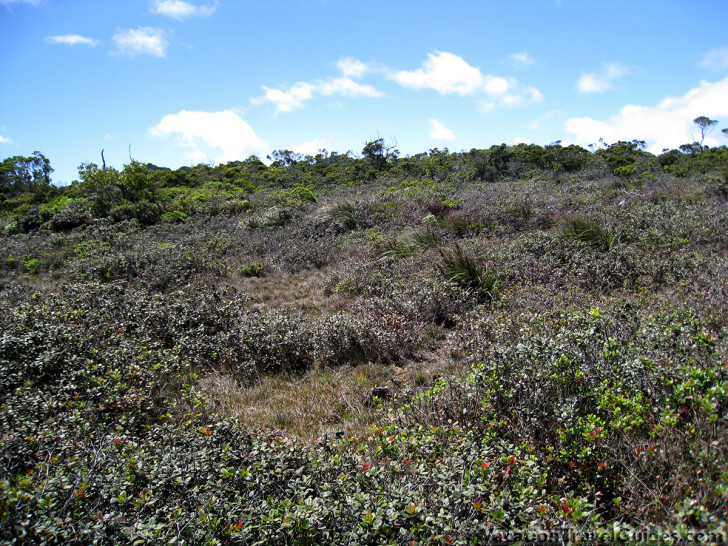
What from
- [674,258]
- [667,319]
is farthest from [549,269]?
[667,319]

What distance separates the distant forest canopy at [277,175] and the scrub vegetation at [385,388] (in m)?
6.55

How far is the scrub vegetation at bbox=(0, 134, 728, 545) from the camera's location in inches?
79.0

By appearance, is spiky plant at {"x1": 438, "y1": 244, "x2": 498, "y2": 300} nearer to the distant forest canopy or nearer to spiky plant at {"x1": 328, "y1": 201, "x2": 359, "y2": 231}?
spiky plant at {"x1": 328, "y1": 201, "x2": 359, "y2": 231}

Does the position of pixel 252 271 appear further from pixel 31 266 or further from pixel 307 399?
pixel 31 266

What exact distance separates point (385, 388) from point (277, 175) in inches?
1068

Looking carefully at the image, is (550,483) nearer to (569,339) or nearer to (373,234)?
(569,339)

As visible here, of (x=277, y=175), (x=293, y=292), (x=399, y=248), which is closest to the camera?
(x=293, y=292)

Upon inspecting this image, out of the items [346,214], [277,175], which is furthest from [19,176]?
[346,214]

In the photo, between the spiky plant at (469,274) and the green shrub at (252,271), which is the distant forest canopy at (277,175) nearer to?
the green shrub at (252,271)

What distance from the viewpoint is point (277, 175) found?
95.6 ft

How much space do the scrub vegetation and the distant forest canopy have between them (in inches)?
258

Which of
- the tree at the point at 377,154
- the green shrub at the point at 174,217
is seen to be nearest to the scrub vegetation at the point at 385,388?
the green shrub at the point at 174,217

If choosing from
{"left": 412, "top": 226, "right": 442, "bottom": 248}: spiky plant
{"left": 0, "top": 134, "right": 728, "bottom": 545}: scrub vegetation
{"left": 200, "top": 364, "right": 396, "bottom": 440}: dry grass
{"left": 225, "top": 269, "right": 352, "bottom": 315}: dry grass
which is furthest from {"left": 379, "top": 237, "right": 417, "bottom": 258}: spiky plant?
{"left": 200, "top": 364, "right": 396, "bottom": 440}: dry grass

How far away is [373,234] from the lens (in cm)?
1079
